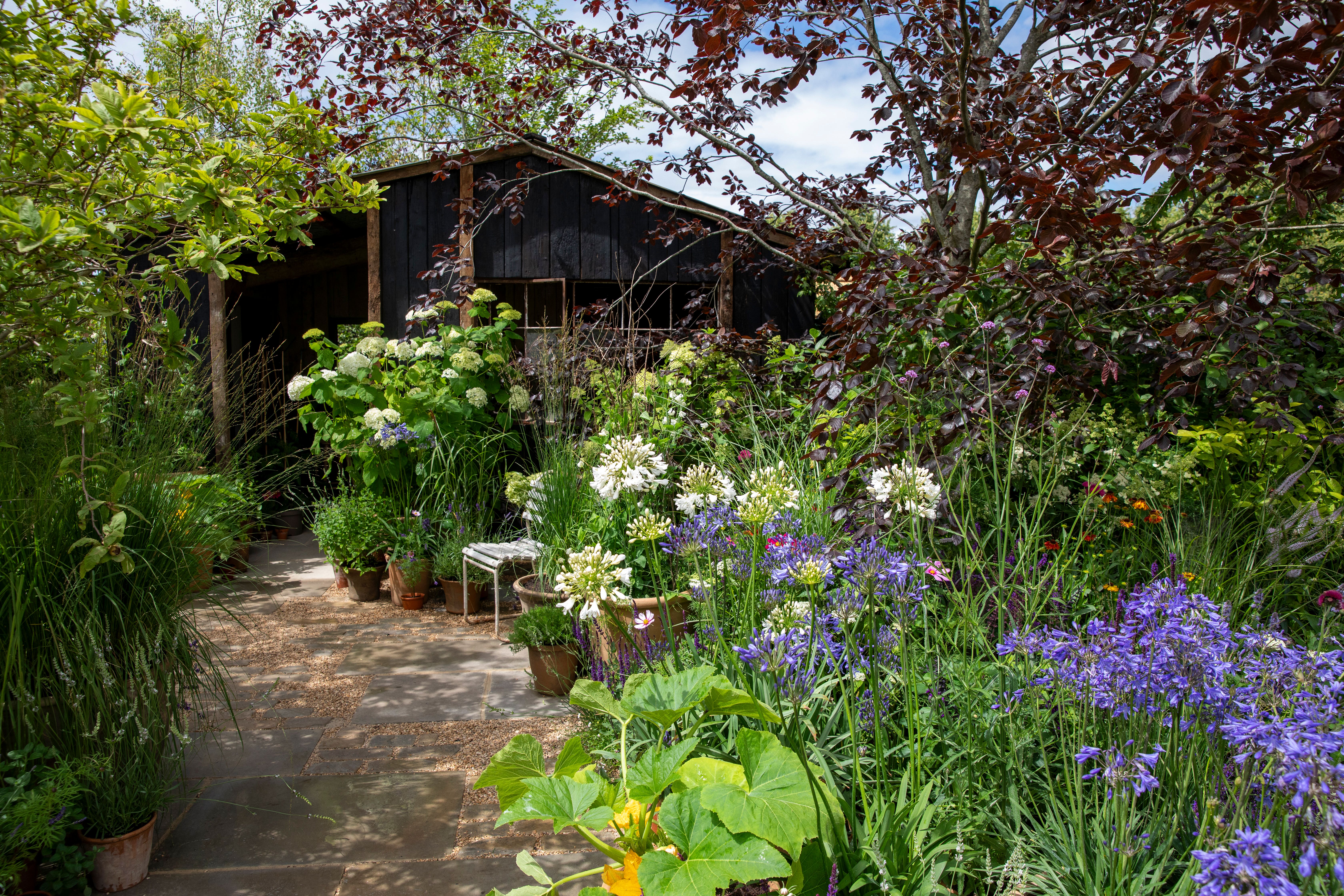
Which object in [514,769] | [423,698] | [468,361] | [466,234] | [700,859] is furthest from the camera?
[466,234]

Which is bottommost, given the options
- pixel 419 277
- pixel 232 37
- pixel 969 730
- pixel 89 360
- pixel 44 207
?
pixel 969 730

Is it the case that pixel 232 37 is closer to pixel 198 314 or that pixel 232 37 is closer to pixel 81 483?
pixel 198 314

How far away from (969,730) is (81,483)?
2.31 m

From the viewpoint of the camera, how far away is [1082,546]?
3143mm

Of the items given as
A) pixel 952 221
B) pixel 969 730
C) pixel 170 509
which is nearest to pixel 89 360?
pixel 170 509

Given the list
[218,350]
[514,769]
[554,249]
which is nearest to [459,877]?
[514,769]

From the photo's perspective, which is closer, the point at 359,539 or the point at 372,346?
the point at 359,539

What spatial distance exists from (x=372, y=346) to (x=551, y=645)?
296 cm

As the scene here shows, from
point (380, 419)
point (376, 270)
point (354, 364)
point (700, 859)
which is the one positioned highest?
point (376, 270)

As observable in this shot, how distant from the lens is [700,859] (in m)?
1.38

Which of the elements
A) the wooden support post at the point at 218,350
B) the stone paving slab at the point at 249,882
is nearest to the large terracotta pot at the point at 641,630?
the stone paving slab at the point at 249,882

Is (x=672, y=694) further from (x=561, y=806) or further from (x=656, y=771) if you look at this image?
(x=561, y=806)

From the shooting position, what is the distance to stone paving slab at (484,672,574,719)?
3.37 m

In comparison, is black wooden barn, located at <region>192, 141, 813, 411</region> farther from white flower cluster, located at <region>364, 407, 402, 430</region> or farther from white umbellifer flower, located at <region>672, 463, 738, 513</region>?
white umbellifer flower, located at <region>672, 463, 738, 513</region>
